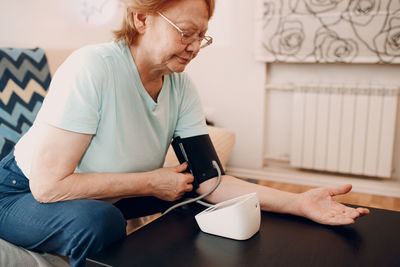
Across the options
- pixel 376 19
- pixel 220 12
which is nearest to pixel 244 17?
pixel 220 12

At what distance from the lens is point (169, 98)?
1.11m

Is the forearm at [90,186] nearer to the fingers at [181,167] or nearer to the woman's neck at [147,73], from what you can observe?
the fingers at [181,167]

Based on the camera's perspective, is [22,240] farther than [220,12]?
No

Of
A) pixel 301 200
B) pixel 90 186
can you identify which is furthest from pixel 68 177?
pixel 301 200

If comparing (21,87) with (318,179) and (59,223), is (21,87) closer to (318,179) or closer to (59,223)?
(59,223)

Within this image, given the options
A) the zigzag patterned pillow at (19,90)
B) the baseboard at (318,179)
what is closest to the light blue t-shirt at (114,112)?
the zigzag patterned pillow at (19,90)

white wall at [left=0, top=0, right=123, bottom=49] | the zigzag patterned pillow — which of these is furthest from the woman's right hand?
white wall at [left=0, top=0, right=123, bottom=49]

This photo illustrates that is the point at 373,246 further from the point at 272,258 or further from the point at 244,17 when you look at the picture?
the point at 244,17

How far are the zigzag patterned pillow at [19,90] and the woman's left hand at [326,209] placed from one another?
3.29 feet

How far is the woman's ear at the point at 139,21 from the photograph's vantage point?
95 centimetres

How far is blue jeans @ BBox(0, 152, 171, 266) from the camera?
0.79 metres

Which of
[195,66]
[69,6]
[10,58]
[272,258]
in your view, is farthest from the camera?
[195,66]

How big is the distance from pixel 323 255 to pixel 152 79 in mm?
632

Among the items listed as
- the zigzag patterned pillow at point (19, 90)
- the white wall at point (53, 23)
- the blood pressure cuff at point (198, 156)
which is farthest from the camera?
the white wall at point (53, 23)
